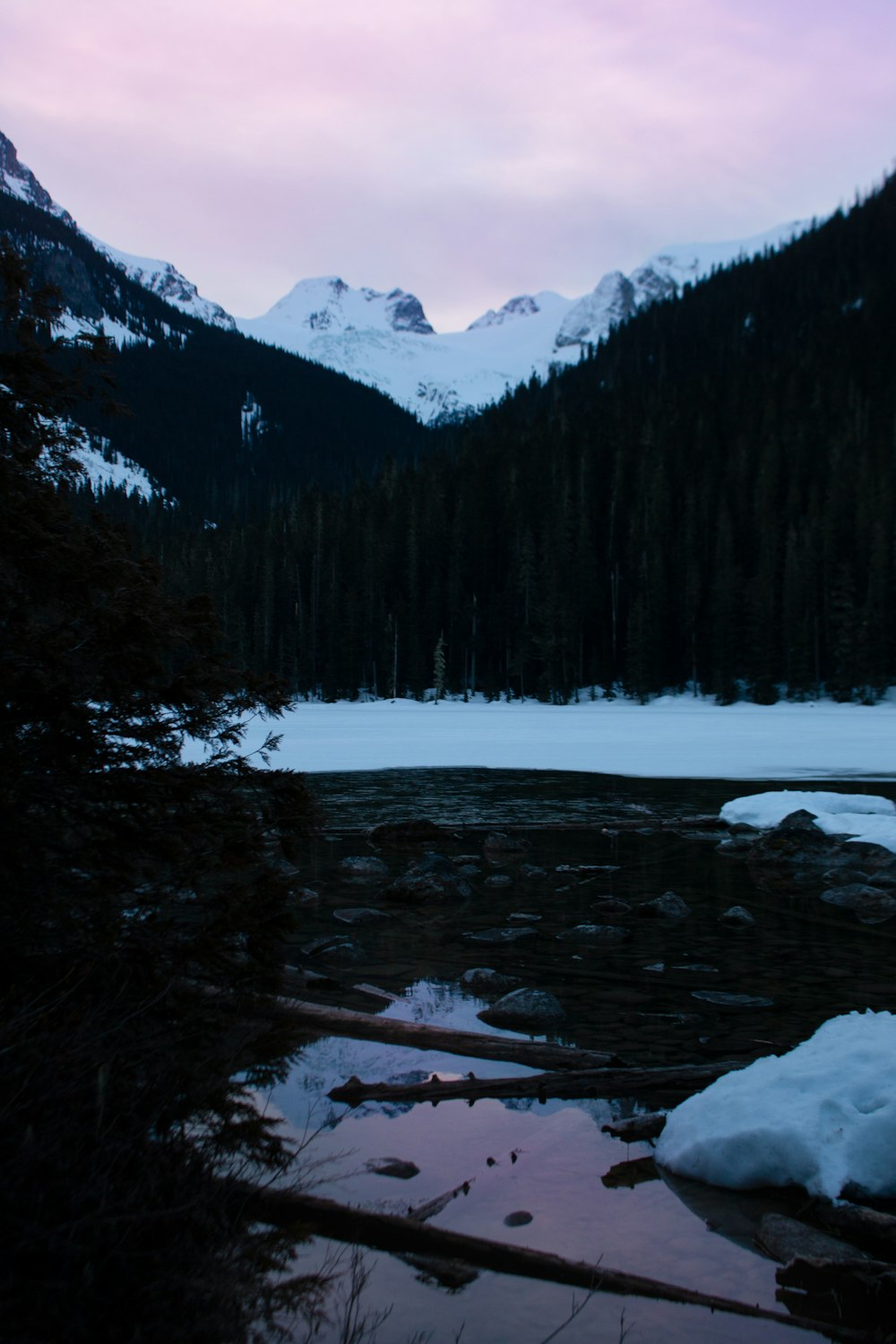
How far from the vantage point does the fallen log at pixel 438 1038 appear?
17.8 ft

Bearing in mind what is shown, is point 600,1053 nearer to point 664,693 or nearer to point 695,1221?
point 695,1221

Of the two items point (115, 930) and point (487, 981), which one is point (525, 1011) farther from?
point (115, 930)

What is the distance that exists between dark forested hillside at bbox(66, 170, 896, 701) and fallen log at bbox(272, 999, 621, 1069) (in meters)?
50.2

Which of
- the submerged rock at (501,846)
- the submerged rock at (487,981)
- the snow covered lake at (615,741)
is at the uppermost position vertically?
the submerged rock at (487,981)

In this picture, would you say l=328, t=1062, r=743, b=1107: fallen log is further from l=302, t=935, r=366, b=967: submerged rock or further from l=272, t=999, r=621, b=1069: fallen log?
l=302, t=935, r=366, b=967: submerged rock

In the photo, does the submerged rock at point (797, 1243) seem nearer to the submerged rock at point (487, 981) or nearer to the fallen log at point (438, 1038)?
the fallen log at point (438, 1038)

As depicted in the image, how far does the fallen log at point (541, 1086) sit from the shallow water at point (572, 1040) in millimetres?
89

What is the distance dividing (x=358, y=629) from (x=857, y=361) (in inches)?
2750

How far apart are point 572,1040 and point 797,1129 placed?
201 centimetres

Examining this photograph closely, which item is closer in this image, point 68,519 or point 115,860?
point 115,860

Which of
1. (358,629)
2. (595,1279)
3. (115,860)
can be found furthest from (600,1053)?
(358,629)

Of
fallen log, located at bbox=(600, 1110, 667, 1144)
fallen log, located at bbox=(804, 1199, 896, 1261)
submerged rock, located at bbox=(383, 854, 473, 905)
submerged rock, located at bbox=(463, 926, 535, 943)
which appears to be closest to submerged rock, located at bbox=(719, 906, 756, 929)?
submerged rock, located at bbox=(463, 926, 535, 943)

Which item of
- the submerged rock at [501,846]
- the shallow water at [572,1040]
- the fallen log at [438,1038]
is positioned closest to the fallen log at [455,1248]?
the shallow water at [572,1040]

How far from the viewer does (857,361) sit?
101m
